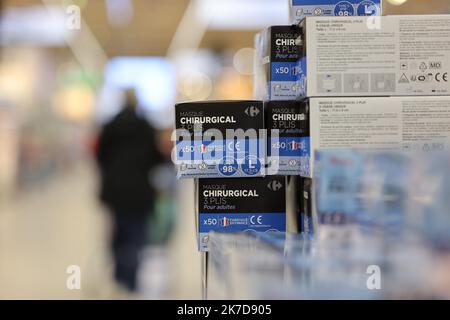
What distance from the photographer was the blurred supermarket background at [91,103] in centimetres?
539

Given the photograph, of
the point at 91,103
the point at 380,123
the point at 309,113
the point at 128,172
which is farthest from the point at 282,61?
the point at 91,103

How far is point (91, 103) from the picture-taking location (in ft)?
52.8

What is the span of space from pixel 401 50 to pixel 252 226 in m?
0.64

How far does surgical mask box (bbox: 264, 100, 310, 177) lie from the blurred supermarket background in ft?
1.62

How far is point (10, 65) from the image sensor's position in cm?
1196

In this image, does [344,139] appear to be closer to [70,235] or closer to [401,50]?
[401,50]

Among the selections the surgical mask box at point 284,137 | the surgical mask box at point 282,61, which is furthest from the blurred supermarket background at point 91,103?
the surgical mask box at point 284,137

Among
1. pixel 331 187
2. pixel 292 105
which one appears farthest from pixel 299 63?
pixel 331 187

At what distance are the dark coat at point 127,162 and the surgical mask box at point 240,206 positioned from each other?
305 cm

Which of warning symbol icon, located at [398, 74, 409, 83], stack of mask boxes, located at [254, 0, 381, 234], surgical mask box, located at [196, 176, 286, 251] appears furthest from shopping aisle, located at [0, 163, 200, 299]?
warning symbol icon, located at [398, 74, 409, 83]

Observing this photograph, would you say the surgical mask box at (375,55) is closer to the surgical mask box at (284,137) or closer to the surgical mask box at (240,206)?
the surgical mask box at (284,137)

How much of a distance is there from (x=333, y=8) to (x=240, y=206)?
640 millimetres

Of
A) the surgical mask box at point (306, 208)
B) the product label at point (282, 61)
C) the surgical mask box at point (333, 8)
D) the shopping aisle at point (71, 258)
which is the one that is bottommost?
the shopping aisle at point (71, 258)

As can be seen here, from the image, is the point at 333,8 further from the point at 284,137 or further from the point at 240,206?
the point at 240,206
